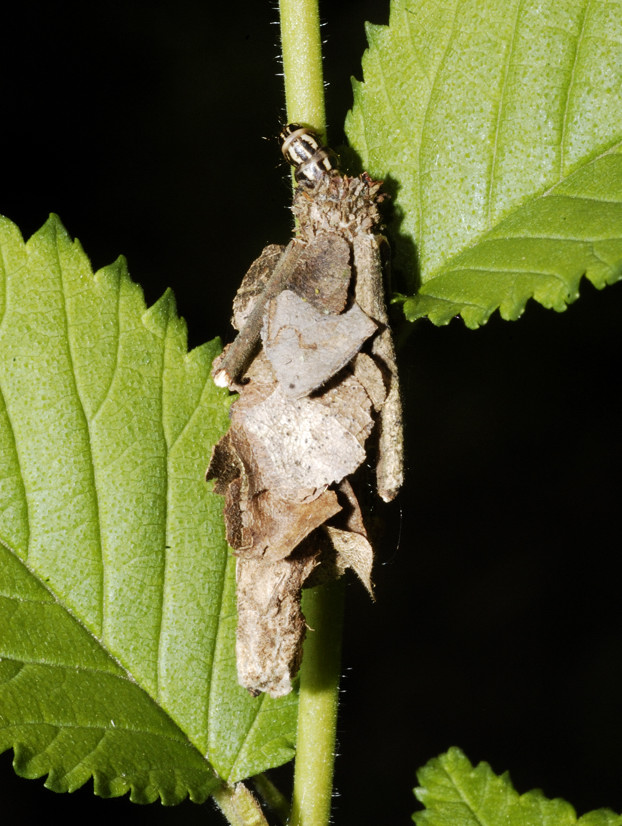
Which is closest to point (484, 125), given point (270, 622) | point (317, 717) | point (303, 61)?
point (303, 61)

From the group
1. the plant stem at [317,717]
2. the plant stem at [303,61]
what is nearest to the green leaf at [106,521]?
the plant stem at [317,717]

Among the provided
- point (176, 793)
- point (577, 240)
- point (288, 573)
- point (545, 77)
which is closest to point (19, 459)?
point (288, 573)

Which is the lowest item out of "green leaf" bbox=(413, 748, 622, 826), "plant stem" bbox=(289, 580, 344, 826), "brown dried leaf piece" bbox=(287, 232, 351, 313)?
"green leaf" bbox=(413, 748, 622, 826)

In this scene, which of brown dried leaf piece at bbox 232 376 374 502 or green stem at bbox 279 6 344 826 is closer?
brown dried leaf piece at bbox 232 376 374 502

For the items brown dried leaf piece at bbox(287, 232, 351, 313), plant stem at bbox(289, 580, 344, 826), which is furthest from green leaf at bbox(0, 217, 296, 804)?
brown dried leaf piece at bbox(287, 232, 351, 313)

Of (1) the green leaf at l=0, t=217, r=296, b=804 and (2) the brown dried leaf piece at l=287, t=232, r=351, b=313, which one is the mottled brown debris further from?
(1) the green leaf at l=0, t=217, r=296, b=804

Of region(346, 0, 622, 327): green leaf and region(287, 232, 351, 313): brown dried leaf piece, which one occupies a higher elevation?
region(346, 0, 622, 327): green leaf

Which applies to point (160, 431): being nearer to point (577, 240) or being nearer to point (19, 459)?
point (19, 459)
